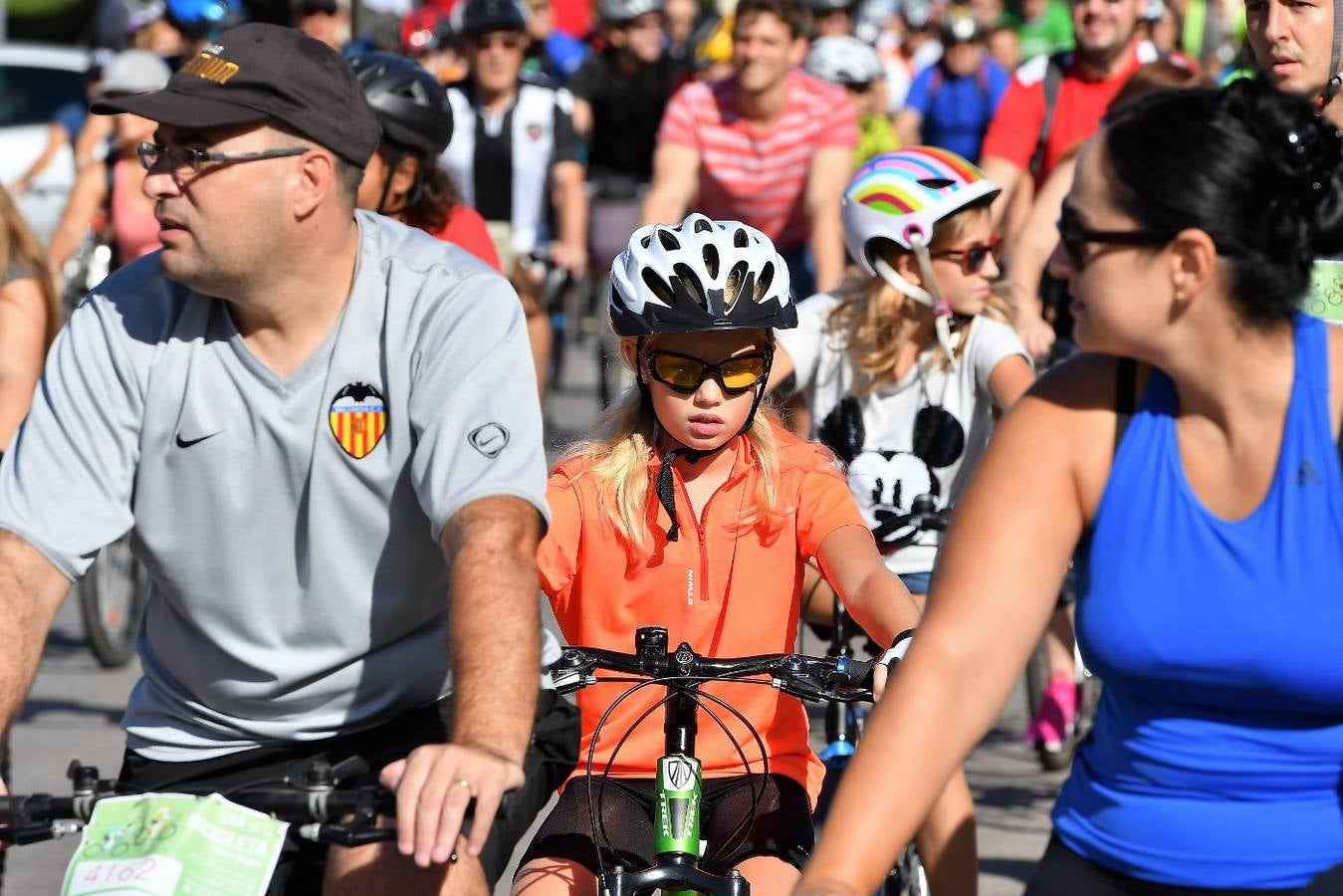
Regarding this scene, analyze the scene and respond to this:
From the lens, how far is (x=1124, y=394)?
9.51ft

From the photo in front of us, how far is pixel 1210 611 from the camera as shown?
2764 millimetres

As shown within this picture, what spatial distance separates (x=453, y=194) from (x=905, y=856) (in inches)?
126

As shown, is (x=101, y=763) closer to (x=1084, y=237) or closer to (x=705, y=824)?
(x=705, y=824)

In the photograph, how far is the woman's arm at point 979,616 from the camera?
9.14 feet

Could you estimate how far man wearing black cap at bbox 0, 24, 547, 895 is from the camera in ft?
11.8

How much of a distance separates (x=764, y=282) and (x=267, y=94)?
1288 mm

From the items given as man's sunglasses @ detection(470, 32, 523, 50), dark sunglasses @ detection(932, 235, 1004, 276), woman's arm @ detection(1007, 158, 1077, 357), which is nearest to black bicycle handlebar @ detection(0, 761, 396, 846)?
dark sunglasses @ detection(932, 235, 1004, 276)

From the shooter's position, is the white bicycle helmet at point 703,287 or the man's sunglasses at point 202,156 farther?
the white bicycle helmet at point 703,287

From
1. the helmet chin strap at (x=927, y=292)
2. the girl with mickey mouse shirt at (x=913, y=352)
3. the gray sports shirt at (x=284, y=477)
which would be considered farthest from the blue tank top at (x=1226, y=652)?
the helmet chin strap at (x=927, y=292)

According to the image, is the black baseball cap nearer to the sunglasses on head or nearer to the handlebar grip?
the handlebar grip

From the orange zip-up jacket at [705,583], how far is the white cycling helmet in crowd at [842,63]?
33.8ft

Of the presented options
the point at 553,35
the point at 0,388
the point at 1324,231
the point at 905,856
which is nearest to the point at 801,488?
the point at 905,856

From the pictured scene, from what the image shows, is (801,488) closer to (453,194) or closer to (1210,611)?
(1210,611)

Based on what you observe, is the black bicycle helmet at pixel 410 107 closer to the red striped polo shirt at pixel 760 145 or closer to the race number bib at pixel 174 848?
the red striped polo shirt at pixel 760 145
